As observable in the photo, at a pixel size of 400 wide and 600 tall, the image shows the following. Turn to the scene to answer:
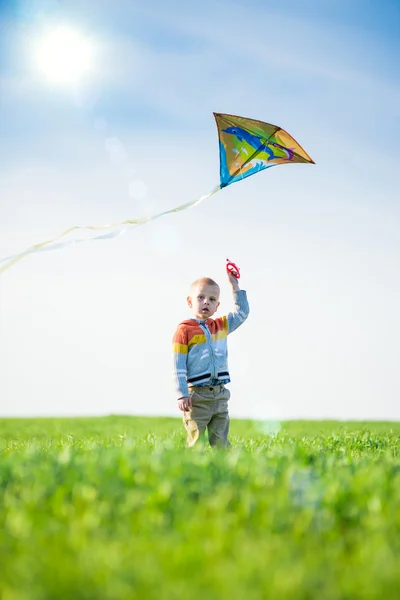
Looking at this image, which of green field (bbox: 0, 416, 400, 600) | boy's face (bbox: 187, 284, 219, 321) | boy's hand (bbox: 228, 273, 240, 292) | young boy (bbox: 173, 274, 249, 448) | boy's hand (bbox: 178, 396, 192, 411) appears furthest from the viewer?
boy's hand (bbox: 228, 273, 240, 292)

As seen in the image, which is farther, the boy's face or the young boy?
the boy's face

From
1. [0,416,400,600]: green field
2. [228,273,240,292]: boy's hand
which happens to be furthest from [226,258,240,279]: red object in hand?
[0,416,400,600]: green field

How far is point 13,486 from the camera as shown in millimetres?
4684

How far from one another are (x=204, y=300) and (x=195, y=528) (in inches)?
182

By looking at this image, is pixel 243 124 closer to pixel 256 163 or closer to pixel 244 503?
pixel 256 163

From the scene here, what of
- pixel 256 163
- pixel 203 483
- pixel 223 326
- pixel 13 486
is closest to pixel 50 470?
pixel 13 486

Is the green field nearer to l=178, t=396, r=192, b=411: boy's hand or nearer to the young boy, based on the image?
l=178, t=396, r=192, b=411: boy's hand

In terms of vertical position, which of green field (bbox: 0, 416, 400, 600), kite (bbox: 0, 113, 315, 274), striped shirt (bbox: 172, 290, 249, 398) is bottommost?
green field (bbox: 0, 416, 400, 600)

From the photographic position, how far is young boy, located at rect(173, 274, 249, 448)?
7793mm

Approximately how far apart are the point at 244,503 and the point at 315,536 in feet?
1.60

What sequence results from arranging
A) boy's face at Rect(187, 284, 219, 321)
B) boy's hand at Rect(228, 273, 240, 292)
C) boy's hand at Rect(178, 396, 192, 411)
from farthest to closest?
boy's hand at Rect(228, 273, 240, 292) < boy's face at Rect(187, 284, 219, 321) < boy's hand at Rect(178, 396, 192, 411)

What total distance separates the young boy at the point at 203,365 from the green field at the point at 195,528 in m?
2.27

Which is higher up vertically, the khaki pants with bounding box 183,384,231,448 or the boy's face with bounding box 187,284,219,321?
the boy's face with bounding box 187,284,219,321

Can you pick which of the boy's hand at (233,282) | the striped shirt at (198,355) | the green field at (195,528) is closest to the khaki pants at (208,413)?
the striped shirt at (198,355)
